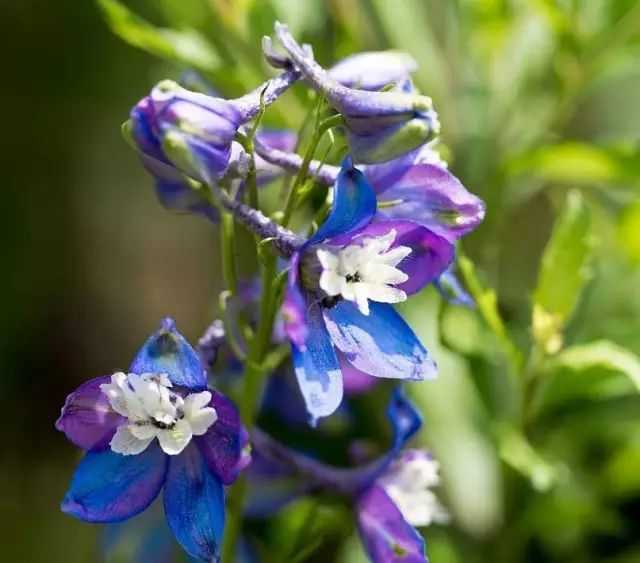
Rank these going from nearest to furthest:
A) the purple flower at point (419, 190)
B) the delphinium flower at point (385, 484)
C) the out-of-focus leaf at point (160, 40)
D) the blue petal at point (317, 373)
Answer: the blue petal at point (317, 373) < the purple flower at point (419, 190) < the delphinium flower at point (385, 484) < the out-of-focus leaf at point (160, 40)

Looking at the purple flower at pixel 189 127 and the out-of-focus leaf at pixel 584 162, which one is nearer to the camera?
the purple flower at pixel 189 127

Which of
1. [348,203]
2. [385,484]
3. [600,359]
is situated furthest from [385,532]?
[348,203]

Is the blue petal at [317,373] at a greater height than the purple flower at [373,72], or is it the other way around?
the purple flower at [373,72]

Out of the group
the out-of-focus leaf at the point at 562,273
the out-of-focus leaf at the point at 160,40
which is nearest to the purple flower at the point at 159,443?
the out-of-focus leaf at the point at 562,273

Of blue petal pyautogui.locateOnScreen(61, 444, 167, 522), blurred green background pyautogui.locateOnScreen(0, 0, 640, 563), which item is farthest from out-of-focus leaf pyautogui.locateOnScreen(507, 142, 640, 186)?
blue petal pyautogui.locateOnScreen(61, 444, 167, 522)

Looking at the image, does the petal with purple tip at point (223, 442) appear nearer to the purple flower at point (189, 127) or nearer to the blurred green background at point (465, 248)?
the purple flower at point (189, 127)

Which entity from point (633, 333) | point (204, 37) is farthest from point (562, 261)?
point (204, 37)

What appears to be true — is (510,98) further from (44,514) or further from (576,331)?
(44,514)
